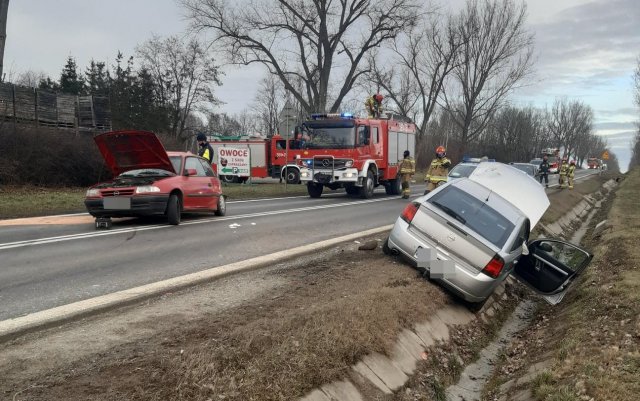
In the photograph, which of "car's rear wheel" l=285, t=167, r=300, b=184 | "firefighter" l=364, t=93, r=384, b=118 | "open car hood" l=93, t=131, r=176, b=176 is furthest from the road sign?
"open car hood" l=93, t=131, r=176, b=176

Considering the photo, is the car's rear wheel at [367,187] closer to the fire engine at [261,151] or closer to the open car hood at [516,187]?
the open car hood at [516,187]

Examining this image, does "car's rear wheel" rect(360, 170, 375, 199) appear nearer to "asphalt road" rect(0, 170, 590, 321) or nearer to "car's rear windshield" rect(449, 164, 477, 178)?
"car's rear windshield" rect(449, 164, 477, 178)

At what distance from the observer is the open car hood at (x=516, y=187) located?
290 inches

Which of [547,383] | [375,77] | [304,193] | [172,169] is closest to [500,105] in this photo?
[375,77]

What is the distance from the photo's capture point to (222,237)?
9688 mm

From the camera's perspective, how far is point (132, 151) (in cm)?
1068

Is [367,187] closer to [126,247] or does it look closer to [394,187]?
[394,187]

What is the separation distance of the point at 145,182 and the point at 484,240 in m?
6.72

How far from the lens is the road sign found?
28.0 metres

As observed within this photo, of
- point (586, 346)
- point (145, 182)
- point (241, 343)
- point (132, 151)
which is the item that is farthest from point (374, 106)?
point (241, 343)

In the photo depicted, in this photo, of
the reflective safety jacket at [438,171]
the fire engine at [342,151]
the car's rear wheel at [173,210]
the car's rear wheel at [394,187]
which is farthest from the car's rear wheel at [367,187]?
the car's rear wheel at [173,210]

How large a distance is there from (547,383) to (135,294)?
4.28 m

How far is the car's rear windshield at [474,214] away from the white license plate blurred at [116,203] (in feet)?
19.3

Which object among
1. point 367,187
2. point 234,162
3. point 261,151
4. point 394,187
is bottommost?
point 394,187
